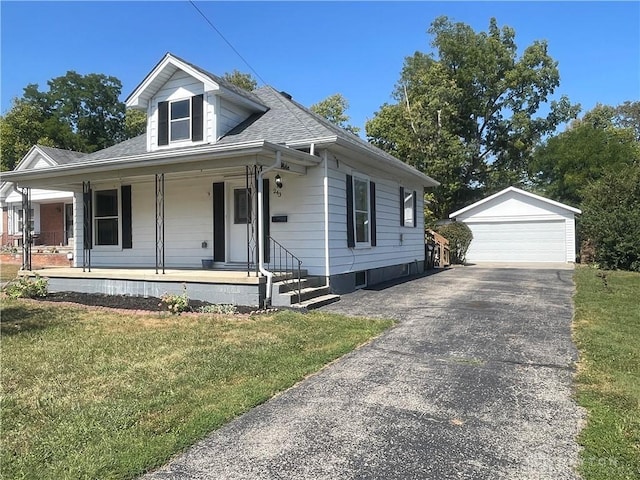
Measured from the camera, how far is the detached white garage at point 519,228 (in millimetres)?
21641

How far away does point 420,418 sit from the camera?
3.62m

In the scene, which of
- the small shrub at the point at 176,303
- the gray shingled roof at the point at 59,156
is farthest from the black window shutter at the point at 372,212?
the gray shingled roof at the point at 59,156

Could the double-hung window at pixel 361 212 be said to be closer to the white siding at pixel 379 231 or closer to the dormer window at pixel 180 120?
the white siding at pixel 379 231

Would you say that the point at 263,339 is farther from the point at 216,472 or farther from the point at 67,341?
the point at 216,472

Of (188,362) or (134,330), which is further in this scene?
(134,330)

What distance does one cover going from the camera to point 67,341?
20.3ft

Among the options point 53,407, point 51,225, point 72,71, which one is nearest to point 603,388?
point 53,407

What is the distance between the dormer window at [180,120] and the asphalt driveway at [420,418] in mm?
7638

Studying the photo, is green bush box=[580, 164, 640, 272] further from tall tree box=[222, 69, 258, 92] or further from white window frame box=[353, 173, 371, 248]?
tall tree box=[222, 69, 258, 92]

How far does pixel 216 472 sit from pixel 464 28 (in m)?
34.3

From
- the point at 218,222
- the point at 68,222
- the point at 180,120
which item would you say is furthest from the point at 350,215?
the point at 68,222

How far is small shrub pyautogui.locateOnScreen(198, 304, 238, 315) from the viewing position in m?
8.22

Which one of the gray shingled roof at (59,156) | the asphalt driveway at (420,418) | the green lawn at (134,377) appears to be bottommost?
the asphalt driveway at (420,418)

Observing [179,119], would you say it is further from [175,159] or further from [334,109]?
[334,109]
